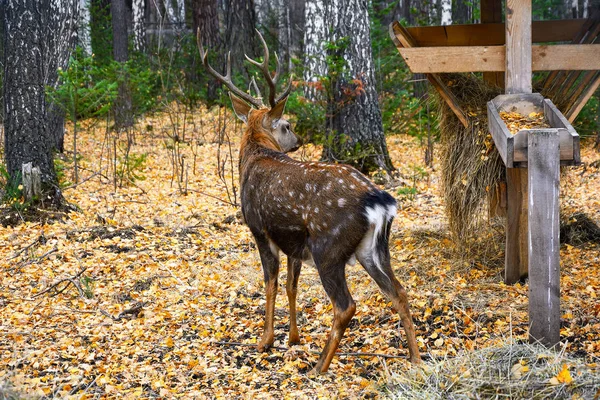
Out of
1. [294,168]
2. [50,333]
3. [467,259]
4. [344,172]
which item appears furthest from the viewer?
[467,259]

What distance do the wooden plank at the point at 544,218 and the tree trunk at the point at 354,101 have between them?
5814 millimetres

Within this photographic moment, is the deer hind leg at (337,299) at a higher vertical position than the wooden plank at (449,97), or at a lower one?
lower

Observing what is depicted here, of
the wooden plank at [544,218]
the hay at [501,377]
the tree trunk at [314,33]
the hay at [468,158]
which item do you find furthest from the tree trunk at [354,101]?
the hay at [501,377]

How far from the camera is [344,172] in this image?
5.15 m

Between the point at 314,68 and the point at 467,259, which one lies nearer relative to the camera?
the point at 467,259

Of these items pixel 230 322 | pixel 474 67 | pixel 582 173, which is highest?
pixel 474 67

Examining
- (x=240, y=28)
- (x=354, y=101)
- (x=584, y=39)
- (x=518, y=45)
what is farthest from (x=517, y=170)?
(x=240, y=28)

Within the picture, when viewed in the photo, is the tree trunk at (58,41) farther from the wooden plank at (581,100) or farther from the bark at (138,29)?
the bark at (138,29)

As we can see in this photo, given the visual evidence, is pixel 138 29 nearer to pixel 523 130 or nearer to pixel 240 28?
pixel 240 28

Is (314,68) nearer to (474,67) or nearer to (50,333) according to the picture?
(474,67)

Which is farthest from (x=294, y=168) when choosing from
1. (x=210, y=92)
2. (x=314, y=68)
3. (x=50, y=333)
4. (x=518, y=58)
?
(x=210, y=92)

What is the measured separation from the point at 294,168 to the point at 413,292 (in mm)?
1781

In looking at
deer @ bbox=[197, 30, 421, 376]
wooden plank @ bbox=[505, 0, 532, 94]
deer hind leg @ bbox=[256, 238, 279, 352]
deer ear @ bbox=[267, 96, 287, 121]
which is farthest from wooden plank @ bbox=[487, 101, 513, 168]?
deer hind leg @ bbox=[256, 238, 279, 352]

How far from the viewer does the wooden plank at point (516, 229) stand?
651cm
